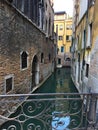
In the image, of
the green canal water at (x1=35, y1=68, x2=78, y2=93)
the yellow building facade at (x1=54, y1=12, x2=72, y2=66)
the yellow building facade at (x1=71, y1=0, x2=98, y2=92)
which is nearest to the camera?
the yellow building facade at (x1=71, y1=0, x2=98, y2=92)

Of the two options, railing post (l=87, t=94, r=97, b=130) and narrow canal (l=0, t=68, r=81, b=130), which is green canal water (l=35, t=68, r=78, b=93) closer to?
narrow canal (l=0, t=68, r=81, b=130)

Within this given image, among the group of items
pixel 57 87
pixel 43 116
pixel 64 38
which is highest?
pixel 64 38

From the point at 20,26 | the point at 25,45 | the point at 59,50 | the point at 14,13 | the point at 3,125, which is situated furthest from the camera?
the point at 59,50

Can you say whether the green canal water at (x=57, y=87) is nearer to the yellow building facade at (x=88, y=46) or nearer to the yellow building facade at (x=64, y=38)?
the yellow building facade at (x=88, y=46)

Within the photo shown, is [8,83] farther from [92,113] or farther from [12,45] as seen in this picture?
[92,113]

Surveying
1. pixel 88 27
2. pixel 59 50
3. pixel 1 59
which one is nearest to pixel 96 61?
pixel 88 27

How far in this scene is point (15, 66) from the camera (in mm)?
6133

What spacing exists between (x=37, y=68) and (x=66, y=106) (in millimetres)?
4275

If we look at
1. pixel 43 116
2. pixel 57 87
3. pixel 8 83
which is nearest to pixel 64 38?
pixel 57 87

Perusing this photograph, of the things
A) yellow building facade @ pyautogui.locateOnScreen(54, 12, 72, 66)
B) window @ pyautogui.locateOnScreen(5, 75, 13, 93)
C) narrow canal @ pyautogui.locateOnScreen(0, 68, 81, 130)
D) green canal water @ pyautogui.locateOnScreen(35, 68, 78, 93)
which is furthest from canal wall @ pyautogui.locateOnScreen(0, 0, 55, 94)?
yellow building facade @ pyautogui.locateOnScreen(54, 12, 72, 66)

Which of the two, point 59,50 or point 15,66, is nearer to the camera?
point 15,66

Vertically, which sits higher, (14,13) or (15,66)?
(14,13)

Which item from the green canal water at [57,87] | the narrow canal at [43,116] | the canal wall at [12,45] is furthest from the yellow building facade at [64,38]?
the canal wall at [12,45]

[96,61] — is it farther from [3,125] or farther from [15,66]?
[3,125]
